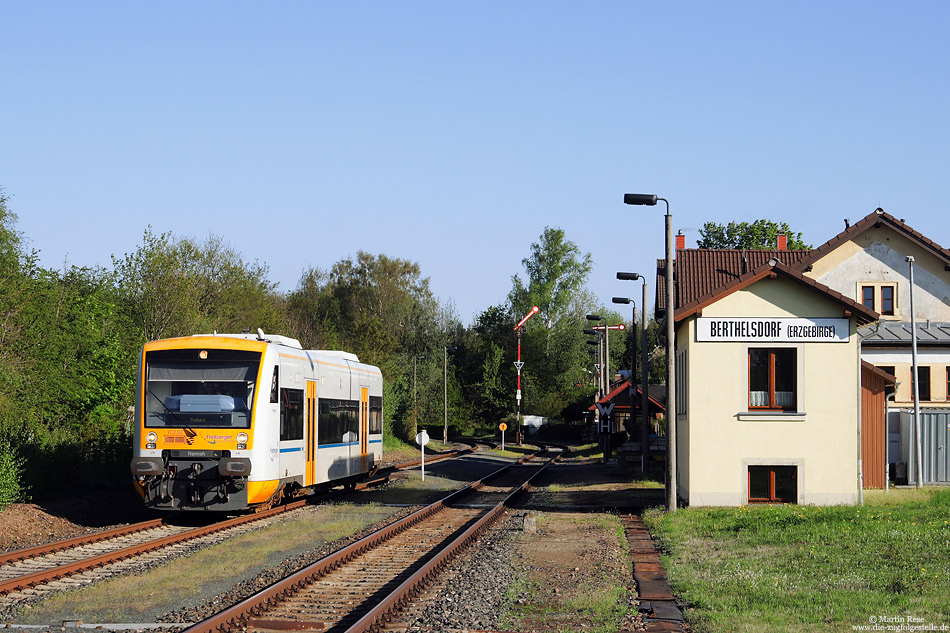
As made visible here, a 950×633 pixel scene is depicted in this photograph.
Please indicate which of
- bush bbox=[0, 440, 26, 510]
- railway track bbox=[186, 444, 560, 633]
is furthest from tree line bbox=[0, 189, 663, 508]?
railway track bbox=[186, 444, 560, 633]

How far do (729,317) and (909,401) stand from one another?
16.1m

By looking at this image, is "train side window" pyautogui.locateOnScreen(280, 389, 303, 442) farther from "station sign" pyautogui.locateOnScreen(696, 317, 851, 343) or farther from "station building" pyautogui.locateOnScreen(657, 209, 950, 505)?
"station sign" pyautogui.locateOnScreen(696, 317, 851, 343)

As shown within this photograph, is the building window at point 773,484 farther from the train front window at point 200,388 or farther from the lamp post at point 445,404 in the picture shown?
the lamp post at point 445,404

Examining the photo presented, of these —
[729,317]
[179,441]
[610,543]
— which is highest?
[729,317]

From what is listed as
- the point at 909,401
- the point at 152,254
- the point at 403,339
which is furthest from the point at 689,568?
the point at 403,339

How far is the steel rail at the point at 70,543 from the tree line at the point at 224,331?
264 centimetres

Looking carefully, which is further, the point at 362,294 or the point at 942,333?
the point at 362,294

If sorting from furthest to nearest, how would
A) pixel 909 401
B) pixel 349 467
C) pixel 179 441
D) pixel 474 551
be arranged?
pixel 909 401, pixel 349 467, pixel 179 441, pixel 474 551

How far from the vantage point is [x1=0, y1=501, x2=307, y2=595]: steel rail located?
1127cm

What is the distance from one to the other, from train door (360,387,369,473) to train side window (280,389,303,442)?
5962 mm

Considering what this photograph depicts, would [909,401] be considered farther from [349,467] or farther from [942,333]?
[349,467]

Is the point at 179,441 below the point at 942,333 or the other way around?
below

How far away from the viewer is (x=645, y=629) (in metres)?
9.46

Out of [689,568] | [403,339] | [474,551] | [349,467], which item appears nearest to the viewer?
[689,568]
